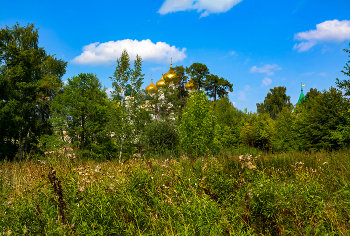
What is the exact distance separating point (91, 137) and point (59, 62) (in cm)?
1242

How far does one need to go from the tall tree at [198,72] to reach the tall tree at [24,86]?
22.7m

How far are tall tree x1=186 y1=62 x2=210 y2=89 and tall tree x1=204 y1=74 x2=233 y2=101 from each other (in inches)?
41.1

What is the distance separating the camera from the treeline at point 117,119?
18.3m

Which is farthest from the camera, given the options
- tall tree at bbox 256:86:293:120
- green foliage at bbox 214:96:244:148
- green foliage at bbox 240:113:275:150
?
tall tree at bbox 256:86:293:120

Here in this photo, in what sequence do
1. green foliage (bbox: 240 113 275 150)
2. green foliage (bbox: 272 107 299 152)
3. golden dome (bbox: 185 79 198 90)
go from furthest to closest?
1. golden dome (bbox: 185 79 198 90)
2. green foliage (bbox: 240 113 275 150)
3. green foliage (bbox: 272 107 299 152)

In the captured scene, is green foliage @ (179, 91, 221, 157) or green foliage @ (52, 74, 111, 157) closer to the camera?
green foliage @ (179, 91, 221, 157)

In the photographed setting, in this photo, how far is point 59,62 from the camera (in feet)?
102

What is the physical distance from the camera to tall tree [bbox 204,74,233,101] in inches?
1651

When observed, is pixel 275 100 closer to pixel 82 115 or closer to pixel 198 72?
pixel 198 72

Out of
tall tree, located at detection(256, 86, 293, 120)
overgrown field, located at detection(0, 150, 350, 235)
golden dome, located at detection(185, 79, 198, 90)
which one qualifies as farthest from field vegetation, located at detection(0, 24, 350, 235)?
tall tree, located at detection(256, 86, 293, 120)

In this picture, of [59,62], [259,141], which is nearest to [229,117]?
[259,141]

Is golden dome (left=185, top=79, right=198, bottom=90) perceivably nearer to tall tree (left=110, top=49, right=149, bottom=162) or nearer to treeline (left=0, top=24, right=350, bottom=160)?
treeline (left=0, top=24, right=350, bottom=160)

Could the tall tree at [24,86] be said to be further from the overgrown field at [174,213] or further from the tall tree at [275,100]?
the tall tree at [275,100]

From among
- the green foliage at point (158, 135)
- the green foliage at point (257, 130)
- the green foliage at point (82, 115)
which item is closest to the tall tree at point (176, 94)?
the green foliage at point (257, 130)
